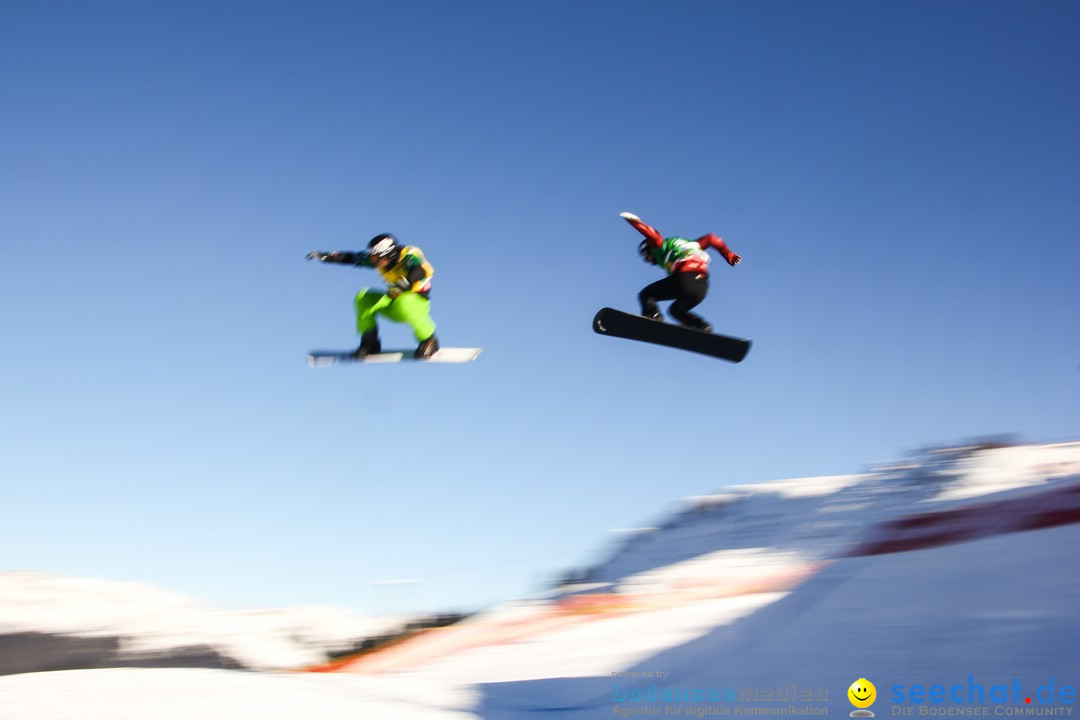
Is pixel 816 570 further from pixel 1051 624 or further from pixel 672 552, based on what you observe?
pixel 672 552

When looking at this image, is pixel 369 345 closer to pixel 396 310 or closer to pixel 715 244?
pixel 396 310

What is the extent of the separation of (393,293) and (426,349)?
62 centimetres

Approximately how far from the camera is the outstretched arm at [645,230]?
7.91 m

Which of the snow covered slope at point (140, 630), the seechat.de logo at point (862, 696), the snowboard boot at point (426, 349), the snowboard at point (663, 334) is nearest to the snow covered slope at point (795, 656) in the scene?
the seechat.de logo at point (862, 696)

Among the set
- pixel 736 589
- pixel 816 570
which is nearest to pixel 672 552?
pixel 736 589

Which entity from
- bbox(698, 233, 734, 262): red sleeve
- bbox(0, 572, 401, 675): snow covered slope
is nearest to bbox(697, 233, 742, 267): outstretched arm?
bbox(698, 233, 734, 262): red sleeve

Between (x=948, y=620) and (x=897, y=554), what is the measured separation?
Result: 1397mm

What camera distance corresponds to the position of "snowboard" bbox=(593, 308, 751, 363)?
823 cm

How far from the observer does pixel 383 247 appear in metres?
7.75

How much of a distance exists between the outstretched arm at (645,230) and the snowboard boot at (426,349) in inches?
85.6

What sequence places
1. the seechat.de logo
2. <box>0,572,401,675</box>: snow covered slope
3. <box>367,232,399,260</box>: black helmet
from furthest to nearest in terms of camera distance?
<box>0,572,401,675</box>: snow covered slope < <box>367,232,399,260</box>: black helmet < the seechat.de logo

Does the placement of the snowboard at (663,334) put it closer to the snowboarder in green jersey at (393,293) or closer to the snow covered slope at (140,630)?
the snowboarder in green jersey at (393,293)

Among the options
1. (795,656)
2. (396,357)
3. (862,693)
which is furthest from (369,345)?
(862,693)

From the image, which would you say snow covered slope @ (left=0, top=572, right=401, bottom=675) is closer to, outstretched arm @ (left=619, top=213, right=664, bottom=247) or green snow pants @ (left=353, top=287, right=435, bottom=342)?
green snow pants @ (left=353, top=287, right=435, bottom=342)
